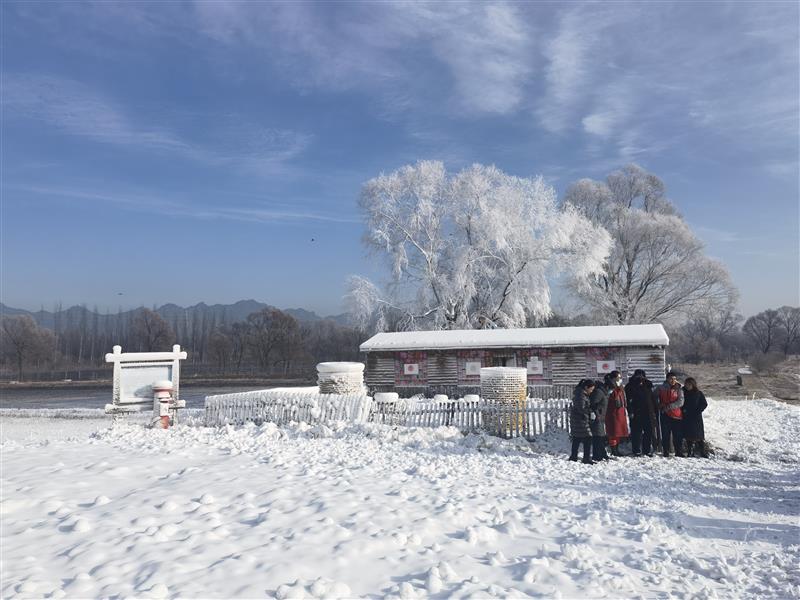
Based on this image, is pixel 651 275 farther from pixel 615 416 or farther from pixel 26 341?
pixel 26 341

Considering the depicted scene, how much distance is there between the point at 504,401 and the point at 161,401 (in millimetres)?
9363

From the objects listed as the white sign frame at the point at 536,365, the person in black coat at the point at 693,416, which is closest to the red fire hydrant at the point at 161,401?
the person in black coat at the point at 693,416

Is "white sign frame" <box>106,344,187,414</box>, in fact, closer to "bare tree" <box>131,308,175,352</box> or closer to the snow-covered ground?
the snow-covered ground

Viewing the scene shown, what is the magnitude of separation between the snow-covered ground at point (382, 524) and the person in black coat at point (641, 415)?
2.65ft

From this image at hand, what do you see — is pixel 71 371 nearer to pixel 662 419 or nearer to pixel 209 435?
pixel 209 435

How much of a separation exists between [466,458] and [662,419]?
4.54m

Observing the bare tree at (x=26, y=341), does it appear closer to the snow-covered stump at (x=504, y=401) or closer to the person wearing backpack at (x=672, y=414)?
the snow-covered stump at (x=504, y=401)

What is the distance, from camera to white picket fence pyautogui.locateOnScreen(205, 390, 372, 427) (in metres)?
15.5

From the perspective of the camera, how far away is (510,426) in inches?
586

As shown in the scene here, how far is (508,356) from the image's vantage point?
2792cm

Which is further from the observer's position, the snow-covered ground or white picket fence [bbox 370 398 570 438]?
white picket fence [bbox 370 398 570 438]

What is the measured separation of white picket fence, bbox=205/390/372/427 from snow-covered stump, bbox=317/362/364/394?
4.61 ft

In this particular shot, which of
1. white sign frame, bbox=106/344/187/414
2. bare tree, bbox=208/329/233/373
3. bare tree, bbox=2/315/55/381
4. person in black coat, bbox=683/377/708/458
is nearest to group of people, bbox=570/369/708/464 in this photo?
person in black coat, bbox=683/377/708/458

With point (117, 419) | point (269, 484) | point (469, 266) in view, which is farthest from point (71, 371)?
point (269, 484)
